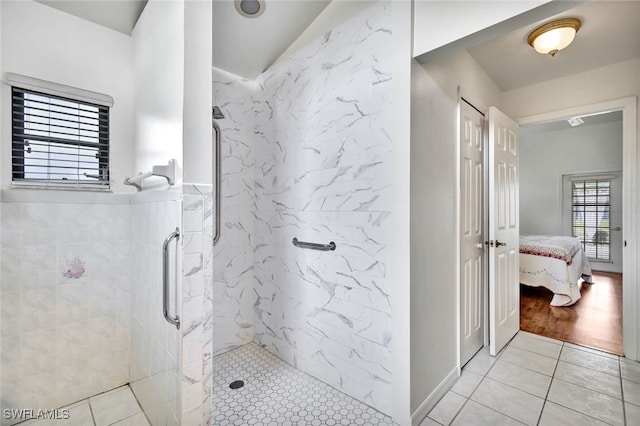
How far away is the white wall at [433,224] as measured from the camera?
66.3 inches

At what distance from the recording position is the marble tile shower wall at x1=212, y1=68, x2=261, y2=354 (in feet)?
8.34

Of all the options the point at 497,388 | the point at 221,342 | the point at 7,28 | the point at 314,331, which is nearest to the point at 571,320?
the point at 497,388

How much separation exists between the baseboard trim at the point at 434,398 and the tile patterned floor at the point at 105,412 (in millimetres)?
1603

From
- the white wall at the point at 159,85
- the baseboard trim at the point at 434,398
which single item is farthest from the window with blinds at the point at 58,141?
the baseboard trim at the point at 434,398

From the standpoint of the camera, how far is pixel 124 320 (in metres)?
2.10

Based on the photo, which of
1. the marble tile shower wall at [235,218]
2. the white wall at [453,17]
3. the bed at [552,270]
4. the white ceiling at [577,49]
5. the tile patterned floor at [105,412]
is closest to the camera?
the white wall at [453,17]

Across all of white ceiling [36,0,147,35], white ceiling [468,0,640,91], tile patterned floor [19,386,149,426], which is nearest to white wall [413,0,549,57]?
white ceiling [468,0,640,91]

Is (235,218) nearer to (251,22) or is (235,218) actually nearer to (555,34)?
(251,22)

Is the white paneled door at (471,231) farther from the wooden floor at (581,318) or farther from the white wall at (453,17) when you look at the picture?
the wooden floor at (581,318)

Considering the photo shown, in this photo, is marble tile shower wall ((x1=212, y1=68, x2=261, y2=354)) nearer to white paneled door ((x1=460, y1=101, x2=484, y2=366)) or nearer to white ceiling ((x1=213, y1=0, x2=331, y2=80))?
white ceiling ((x1=213, y1=0, x2=331, y2=80))

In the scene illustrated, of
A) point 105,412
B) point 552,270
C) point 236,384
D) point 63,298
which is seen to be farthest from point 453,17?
point 552,270

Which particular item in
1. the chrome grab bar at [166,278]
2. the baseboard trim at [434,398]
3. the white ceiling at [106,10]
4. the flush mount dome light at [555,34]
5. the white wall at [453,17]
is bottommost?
the baseboard trim at [434,398]

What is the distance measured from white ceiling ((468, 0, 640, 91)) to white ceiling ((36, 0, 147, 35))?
253cm

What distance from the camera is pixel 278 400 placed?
6.28ft
